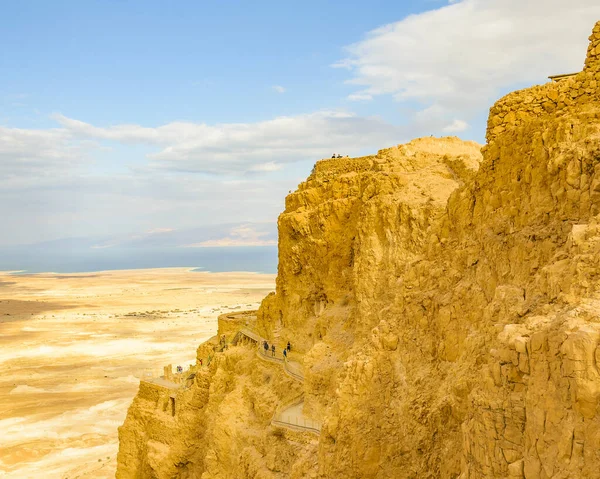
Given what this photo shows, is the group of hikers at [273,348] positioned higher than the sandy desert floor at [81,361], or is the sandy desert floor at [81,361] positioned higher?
the group of hikers at [273,348]

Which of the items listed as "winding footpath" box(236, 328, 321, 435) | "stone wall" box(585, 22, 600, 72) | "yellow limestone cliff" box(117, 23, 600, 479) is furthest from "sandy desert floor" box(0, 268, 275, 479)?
"stone wall" box(585, 22, 600, 72)

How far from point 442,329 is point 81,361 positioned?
53831 mm

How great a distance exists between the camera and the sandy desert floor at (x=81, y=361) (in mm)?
34375

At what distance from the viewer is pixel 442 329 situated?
9.96 metres

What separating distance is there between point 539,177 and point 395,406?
460 cm

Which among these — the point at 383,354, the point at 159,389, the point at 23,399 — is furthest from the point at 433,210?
the point at 23,399

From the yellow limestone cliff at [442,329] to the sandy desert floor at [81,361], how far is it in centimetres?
1423

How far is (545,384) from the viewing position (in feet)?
19.1

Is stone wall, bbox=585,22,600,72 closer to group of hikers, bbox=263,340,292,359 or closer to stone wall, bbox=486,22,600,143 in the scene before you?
stone wall, bbox=486,22,600,143

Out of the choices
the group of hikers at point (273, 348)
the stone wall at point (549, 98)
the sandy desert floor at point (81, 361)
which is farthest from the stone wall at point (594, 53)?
the sandy desert floor at point (81, 361)

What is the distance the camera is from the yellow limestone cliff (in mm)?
6070

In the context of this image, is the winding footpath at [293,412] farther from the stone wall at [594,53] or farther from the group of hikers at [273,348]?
the stone wall at [594,53]

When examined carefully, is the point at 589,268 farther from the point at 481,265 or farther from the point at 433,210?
the point at 433,210

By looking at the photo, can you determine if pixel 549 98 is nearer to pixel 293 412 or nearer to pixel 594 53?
pixel 594 53
